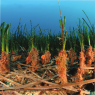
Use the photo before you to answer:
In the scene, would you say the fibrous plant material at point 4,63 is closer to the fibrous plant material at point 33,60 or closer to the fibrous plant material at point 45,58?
the fibrous plant material at point 33,60

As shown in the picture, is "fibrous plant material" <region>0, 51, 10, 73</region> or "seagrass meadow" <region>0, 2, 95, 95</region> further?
"fibrous plant material" <region>0, 51, 10, 73</region>

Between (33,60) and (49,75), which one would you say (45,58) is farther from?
(49,75)

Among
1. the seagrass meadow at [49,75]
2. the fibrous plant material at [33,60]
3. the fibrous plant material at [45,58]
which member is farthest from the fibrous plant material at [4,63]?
the fibrous plant material at [45,58]

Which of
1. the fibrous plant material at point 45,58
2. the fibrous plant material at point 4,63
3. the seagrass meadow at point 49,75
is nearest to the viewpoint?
the seagrass meadow at point 49,75

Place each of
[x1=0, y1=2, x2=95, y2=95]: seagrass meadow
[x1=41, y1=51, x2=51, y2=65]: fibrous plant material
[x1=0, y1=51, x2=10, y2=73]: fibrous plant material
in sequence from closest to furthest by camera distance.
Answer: [x1=0, y1=2, x2=95, y2=95]: seagrass meadow
[x1=0, y1=51, x2=10, y2=73]: fibrous plant material
[x1=41, y1=51, x2=51, y2=65]: fibrous plant material

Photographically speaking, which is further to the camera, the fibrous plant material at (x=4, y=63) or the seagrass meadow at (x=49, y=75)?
the fibrous plant material at (x=4, y=63)

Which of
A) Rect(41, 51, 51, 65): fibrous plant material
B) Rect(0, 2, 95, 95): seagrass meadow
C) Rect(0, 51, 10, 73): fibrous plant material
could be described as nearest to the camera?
Rect(0, 2, 95, 95): seagrass meadow

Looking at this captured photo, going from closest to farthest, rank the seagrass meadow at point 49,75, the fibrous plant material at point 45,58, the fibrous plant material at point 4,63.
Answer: the seagrass meadow at point 49,75 < the fibrous plant material at point 4,63 < the fibrous plant material at point 45,58

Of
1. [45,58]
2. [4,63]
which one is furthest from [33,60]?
[4,63]

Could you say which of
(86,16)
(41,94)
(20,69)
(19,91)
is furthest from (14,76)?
(86,16)

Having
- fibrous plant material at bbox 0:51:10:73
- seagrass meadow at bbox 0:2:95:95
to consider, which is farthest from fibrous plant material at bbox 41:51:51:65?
fibrous plant material at bbox 0:51:10:73

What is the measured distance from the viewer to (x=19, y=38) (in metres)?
1.99

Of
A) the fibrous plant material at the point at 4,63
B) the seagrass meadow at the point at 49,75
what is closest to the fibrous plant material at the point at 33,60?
the seagrass meadow at the point at 49,75

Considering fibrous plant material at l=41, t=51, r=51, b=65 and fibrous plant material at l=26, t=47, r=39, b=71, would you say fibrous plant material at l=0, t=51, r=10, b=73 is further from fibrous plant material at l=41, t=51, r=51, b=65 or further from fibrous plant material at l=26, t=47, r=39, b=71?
fibrous plant material at l=41, t=51, r=51, b=65
